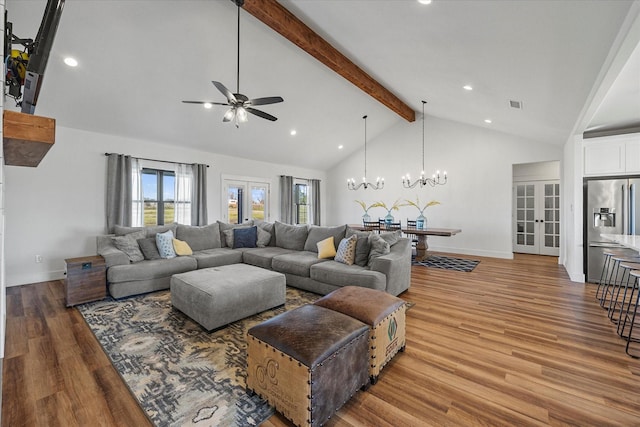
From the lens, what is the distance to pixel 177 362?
88.4 inches

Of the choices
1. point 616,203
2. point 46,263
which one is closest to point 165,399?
point 46,263

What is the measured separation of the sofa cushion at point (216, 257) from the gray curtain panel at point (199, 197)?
1.29 metres

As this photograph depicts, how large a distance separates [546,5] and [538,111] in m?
2.59

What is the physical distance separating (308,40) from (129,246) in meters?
3.90

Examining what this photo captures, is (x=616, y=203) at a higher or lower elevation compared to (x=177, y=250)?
higher

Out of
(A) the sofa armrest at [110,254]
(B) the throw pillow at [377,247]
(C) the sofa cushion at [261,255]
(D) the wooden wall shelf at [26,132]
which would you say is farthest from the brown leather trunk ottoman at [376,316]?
(A) the sofa armrest at [110,254]

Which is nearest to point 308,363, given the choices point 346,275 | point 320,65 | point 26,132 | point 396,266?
point 26,132

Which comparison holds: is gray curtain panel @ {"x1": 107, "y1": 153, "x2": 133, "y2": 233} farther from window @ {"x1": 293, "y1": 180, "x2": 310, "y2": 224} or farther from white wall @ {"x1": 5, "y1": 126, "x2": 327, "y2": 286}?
window @ {"x1": 293, "y1": 180, "x2": 310, "y2": 224}

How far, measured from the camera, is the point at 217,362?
7.37 feet

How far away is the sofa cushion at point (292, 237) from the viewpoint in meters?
5.06

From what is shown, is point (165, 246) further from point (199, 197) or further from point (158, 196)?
point (199, 197)

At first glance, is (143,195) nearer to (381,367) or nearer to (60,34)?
(60,34)

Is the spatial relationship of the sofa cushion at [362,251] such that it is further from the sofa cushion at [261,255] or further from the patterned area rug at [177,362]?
the sofa cushion at [261,255]

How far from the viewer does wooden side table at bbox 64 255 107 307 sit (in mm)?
3408
